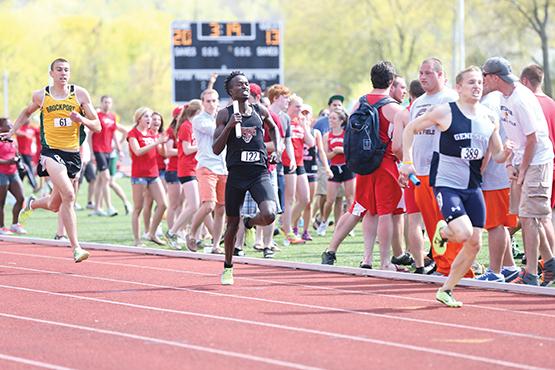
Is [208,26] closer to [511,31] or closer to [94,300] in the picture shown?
[94,300]

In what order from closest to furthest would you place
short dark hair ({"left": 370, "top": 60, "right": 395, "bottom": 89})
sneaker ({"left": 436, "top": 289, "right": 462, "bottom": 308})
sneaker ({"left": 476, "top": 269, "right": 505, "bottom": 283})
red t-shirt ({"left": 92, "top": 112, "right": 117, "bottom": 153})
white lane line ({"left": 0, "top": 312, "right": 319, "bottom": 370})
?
1. white lane line ({"left": 0, "top": 312, "right": 319, "bottom": 370})
2. sneaker ({"left": 436, "top": 289, "right": 462, "bottom": 308})
3. sneaker ({"left": 476, "top": 269, "right": 505, "bottom": 283})
4. short dark hair ({"left": 370, "top": 60, "right": 395, "bottom": 89})
5. red t-shirt ({"left": 92, "top": 112, "right": 117, "bottom": 153})

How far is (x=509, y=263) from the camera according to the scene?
12.7 meters

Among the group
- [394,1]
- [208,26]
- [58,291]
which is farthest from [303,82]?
[58,291]

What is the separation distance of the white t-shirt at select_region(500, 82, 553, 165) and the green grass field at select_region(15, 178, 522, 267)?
9.58ft

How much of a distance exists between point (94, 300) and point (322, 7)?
65.6 metres

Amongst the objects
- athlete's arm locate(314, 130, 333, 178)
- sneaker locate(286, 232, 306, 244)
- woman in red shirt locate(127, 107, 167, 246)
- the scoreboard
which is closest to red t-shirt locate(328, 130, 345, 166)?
athlete's arm locate(314, 130, 333, 178)

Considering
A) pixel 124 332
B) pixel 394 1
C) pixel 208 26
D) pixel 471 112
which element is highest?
pixel 394 1

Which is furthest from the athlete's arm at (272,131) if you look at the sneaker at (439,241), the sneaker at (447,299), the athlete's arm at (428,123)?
the sneaker at (447,299)

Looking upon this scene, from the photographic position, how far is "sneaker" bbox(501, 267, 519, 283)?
12.5 m

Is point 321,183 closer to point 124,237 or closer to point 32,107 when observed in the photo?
point 124,237

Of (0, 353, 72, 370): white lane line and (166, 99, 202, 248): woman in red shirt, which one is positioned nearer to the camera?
(0, 353, 72, 370): white lane line

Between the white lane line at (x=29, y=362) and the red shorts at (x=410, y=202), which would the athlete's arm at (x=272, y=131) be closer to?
the red shorts at (x=410, y=202)

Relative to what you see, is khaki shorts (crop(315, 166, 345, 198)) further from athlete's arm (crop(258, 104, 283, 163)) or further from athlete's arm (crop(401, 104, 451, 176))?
athlete's arm (crop(401, 104, 451, 176))

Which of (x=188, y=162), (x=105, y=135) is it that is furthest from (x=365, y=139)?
(x=105, y=135)
